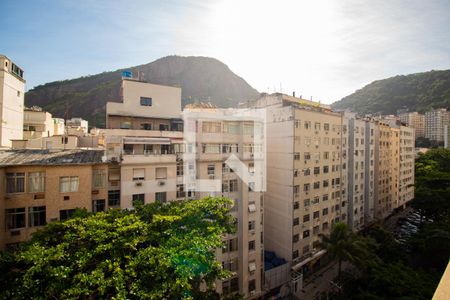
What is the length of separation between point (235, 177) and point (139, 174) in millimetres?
9054

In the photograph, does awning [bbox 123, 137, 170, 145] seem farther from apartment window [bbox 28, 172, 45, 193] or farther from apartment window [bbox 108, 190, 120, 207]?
apartment window [bbox 28, 172, 45, 193]

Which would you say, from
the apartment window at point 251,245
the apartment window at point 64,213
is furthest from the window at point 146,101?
the apartment window at point 251,245

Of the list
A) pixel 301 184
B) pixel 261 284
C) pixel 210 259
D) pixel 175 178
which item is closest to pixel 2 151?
pixel 175 178

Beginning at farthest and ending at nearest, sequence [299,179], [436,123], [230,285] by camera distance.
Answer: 1. [436,123]
2. [299,179]
3. [230,285]

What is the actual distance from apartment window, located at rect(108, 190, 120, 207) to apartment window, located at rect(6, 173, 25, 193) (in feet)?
16.7

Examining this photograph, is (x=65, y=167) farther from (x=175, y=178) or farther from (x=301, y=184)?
(x=301, y=184)

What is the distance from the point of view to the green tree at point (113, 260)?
8.12 meters

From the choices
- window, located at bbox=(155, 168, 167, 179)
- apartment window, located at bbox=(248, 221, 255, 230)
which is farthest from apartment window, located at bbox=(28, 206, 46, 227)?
apartment window, located at bbox=(248, 221, 255, 230)

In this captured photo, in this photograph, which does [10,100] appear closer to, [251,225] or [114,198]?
[114,198]

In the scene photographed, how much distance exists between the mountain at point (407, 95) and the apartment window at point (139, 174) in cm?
10272

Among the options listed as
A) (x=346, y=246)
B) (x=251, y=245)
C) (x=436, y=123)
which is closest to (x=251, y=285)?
(x=251, y=245)

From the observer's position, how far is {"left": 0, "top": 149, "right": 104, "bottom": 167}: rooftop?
14017 millimetres

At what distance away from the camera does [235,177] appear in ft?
71.3

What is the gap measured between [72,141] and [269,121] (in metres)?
24.0
